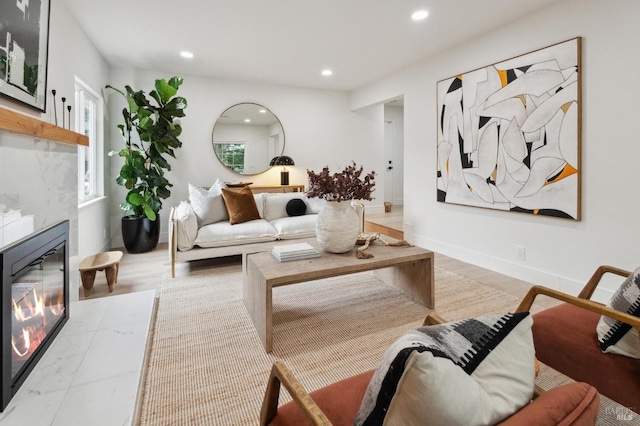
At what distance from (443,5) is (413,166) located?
2.03m

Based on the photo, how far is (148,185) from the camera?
13.3ft

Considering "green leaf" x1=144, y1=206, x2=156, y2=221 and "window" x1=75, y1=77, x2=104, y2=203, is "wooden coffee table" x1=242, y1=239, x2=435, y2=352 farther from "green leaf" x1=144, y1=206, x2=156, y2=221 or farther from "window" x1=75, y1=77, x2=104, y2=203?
"window" x1=75, y1=77, x2=104, y2=203

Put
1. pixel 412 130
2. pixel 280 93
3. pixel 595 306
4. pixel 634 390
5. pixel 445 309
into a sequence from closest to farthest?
pixel 634 390 → pixel 595 306 → pixel 445 309 → pixel 412 130 → pixel 280 93

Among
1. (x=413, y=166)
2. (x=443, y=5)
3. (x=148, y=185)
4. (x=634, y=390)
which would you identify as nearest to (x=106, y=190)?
(x=148, y=185)

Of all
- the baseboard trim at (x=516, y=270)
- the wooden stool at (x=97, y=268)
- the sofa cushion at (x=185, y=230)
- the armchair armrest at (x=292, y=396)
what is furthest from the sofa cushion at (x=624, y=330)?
the wooden stool at (x=97, y=268)

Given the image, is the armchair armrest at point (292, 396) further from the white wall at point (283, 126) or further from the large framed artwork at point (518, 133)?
the white wall at point (283, 126)

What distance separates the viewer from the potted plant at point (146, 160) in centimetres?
392

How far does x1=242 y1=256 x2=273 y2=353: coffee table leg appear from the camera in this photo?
6.32 feet

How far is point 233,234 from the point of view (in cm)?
347

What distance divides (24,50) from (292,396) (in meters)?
2.44

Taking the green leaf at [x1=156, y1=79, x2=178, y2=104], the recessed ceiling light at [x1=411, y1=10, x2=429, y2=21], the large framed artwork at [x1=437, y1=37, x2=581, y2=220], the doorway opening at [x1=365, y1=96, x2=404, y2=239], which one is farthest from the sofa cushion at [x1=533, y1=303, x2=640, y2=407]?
the doorway opening at [x1=365, y1=96, x2=404, y2=239]

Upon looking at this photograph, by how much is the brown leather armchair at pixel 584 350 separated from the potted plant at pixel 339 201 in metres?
1.22

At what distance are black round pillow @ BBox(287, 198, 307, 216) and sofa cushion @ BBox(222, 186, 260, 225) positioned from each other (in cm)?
45

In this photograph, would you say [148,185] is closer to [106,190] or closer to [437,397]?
[106,190]
